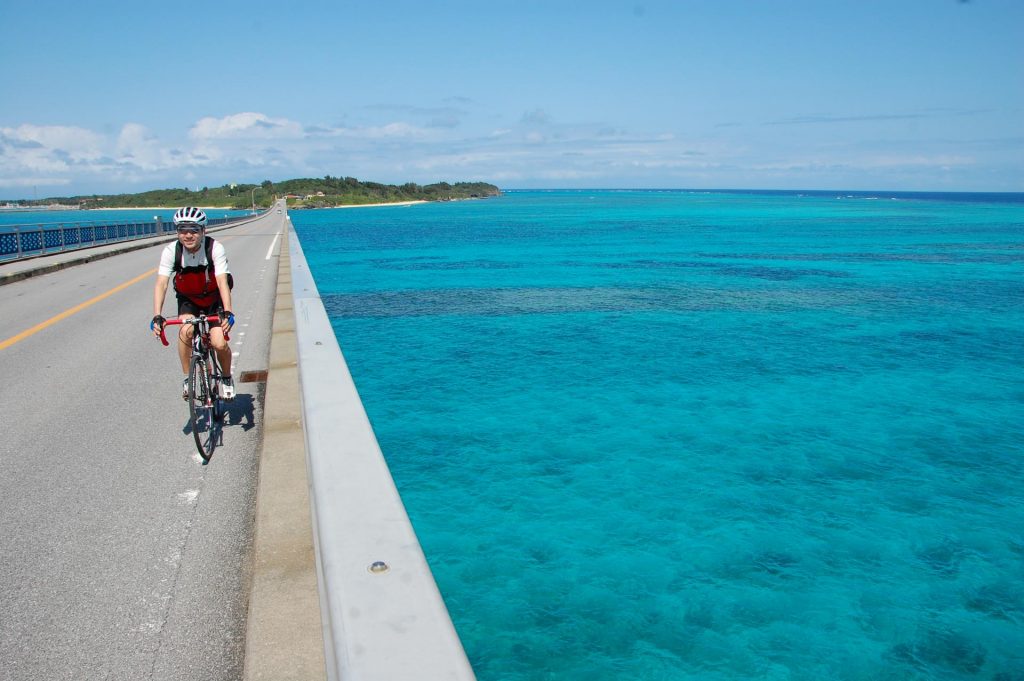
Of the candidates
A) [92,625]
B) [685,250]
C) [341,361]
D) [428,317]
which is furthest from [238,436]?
[685,250]

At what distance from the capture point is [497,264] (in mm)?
43125

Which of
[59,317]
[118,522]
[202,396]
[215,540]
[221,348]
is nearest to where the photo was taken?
[215,540]

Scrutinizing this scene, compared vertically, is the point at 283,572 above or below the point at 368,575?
below

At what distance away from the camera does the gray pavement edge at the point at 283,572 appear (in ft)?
11.1

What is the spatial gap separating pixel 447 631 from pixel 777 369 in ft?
Answer: 52.7

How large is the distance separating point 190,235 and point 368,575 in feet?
→ 17.6

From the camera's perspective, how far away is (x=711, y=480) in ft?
34.8

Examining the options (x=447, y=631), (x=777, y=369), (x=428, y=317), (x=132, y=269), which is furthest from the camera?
(x=132, y=269)

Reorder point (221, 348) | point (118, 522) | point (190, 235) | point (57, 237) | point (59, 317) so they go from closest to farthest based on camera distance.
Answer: point (118, 522) → point (190, 235) → point (221, 348) → point (59, 317) → point (57, 237)

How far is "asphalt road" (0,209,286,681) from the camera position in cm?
386

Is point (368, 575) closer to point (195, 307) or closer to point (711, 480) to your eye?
point (195, 307)

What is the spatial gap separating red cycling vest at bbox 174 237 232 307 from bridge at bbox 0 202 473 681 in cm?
87

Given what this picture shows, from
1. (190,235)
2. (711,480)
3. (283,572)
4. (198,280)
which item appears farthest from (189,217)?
(711,480)

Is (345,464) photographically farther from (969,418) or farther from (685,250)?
(685,250)
